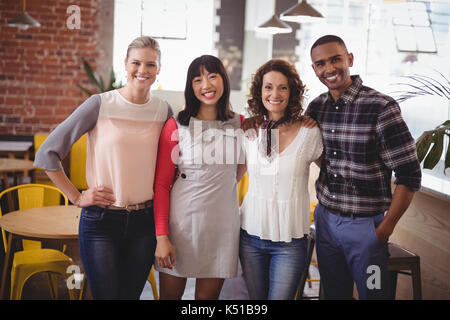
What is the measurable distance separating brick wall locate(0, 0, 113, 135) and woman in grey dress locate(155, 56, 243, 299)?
442cm

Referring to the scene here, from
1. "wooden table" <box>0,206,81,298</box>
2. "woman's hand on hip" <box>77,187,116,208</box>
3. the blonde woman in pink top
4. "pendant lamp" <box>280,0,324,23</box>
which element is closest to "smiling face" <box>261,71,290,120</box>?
the blonde woman in pink top

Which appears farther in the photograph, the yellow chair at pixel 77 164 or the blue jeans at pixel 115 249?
the yellow chair at pixel 77 164

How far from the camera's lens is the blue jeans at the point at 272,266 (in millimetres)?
1610

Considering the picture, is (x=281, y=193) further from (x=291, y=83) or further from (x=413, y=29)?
(x=413, y=29)

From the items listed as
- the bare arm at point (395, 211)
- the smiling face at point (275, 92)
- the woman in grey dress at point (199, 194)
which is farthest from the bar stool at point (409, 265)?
the smiling face at point (275, 92)

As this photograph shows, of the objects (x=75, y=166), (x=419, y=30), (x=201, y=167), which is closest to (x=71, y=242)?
(x=201, y=167)

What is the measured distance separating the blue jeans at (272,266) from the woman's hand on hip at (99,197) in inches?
21.1

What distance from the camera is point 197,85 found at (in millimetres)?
1716

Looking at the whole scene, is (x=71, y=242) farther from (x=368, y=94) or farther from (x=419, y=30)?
(x=419, y=30)

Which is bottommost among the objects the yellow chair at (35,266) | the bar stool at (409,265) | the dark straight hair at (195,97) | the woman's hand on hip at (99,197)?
the yellow chair at (35,266)

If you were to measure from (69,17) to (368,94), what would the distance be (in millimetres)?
4972

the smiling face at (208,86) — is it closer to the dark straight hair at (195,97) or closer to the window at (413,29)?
the dark straight hair at (195,97)

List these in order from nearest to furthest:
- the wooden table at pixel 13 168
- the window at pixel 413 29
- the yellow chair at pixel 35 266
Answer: the yellow chair at pixel 35 266, the window at pixel 413 29, the wooden table at pixel 13 168
